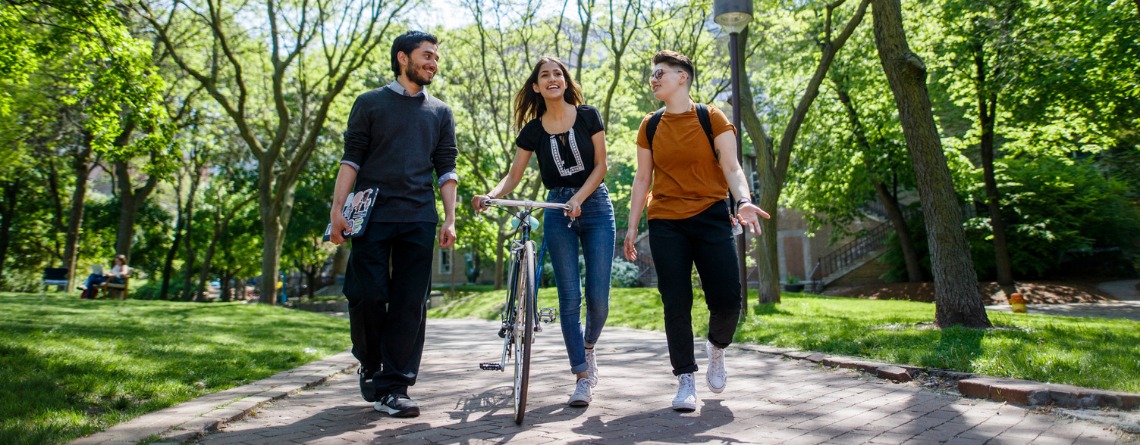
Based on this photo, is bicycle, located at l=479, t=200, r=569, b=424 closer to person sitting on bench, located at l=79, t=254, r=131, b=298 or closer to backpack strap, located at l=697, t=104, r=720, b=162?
backpack strap, located at l=697, t=104, r=720, b=162

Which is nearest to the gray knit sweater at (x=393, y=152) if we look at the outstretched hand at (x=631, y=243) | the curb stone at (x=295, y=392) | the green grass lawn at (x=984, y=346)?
the outstretched hand at (x=631, y=243)

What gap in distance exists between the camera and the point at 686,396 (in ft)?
14.8

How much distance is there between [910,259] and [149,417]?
90.3 ft

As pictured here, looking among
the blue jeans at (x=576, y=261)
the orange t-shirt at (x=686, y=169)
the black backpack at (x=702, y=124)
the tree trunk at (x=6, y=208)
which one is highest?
the tree trunk at (x=6, y=208)

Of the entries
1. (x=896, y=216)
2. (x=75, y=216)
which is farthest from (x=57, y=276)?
(x=896, y=216)

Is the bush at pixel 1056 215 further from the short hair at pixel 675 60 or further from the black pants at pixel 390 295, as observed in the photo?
the black pants at pixel 390 295

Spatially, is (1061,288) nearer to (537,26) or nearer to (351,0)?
(537,26)

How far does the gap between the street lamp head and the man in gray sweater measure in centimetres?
709

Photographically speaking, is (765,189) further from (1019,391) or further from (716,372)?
(716,372)

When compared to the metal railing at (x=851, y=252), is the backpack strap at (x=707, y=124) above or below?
below

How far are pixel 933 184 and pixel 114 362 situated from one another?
326 inches

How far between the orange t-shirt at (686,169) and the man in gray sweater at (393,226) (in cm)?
127

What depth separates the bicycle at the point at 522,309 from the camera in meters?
4.17

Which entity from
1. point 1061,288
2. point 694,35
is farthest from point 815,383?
point 1061,288
